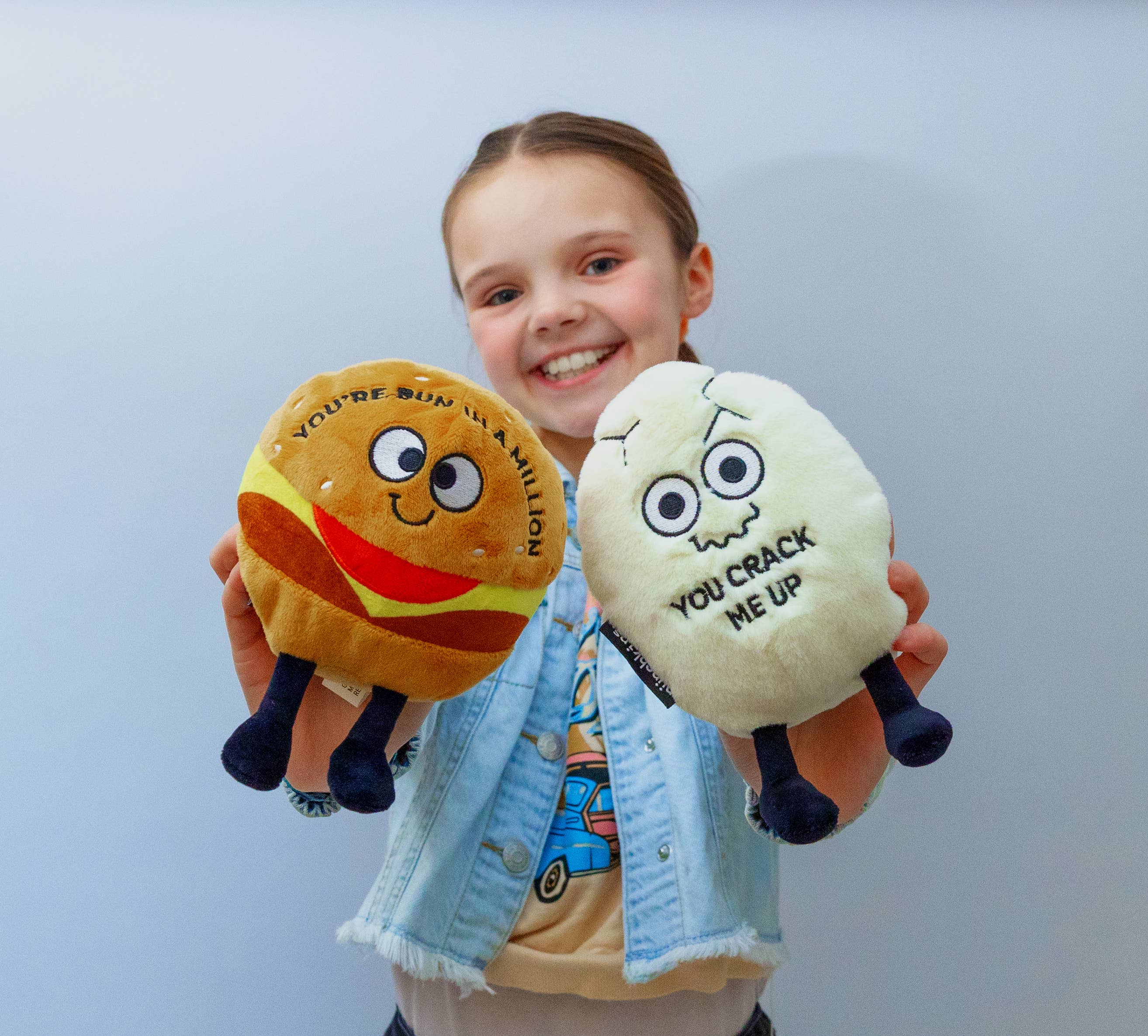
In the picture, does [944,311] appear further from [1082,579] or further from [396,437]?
[396,437]

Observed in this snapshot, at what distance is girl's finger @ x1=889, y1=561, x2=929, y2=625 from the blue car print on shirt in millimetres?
259

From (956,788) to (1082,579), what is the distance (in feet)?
0.86

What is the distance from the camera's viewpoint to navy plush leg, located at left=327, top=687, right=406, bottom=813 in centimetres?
47

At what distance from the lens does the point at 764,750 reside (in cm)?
51

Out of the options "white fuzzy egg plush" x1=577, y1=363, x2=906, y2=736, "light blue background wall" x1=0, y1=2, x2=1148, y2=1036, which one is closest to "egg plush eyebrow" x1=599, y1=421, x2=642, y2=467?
"white fuzzy egg plush" x1=577, y1=363, x2=906, y2=736

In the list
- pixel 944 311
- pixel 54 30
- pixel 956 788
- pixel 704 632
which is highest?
pixel 54 30

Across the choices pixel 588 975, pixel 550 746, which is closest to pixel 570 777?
pixel 550 746

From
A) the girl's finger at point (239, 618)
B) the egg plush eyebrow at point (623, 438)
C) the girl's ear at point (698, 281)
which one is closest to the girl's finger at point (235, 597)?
the girl's finger at point (239, 618)

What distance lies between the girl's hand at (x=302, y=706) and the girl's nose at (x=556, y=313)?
0.95ft

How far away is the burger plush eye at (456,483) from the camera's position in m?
0.47

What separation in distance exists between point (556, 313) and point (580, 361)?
50mm

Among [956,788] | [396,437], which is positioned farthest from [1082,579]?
[396,437]

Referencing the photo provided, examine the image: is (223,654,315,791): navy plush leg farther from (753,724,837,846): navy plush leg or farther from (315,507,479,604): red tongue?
(753,724,837,846): navy plush leg

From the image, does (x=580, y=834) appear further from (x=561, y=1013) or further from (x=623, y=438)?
(x=623, y=438)
